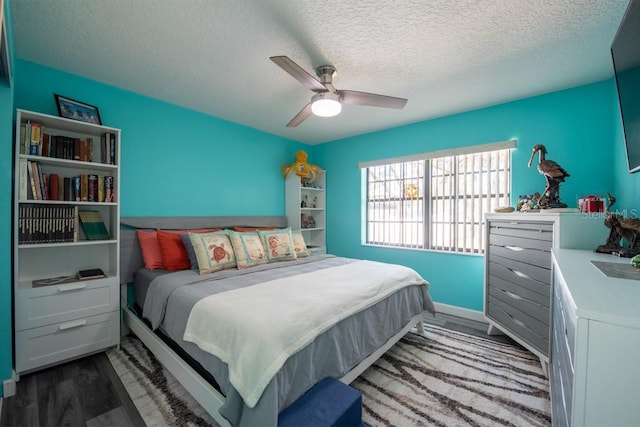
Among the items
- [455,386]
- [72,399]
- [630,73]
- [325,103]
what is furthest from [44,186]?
[630,73]

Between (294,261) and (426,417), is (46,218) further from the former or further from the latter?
(426,417)

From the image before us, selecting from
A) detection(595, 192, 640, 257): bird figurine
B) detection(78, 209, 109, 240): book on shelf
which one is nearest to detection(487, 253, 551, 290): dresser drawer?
detection(595, 192, 640, 257): bird figurine

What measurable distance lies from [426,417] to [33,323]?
276cm

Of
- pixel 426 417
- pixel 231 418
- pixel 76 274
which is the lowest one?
pixel 426 417

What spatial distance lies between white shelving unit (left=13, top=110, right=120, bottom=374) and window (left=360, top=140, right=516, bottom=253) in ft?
10.2

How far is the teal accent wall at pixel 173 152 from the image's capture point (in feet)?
7.52

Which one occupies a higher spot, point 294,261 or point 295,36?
point 295,36

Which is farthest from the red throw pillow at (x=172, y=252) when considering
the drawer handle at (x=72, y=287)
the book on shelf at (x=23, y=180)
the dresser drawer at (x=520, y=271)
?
the dresser drawer at (x=520, y=271)

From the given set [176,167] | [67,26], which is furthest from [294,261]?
[67,26]

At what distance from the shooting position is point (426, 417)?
63.2 inches

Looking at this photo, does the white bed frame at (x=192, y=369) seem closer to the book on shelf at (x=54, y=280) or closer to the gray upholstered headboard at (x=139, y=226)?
the gray upholstered headboard at (x=139, y=226)

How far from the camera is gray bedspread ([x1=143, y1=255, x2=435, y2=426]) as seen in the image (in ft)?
4.06

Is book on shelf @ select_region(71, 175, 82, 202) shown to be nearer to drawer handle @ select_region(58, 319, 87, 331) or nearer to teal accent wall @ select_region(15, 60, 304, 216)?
teal accent wall @ select_region(15, 60, 304, 216)

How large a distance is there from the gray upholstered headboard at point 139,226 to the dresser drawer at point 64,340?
1.44 feet
